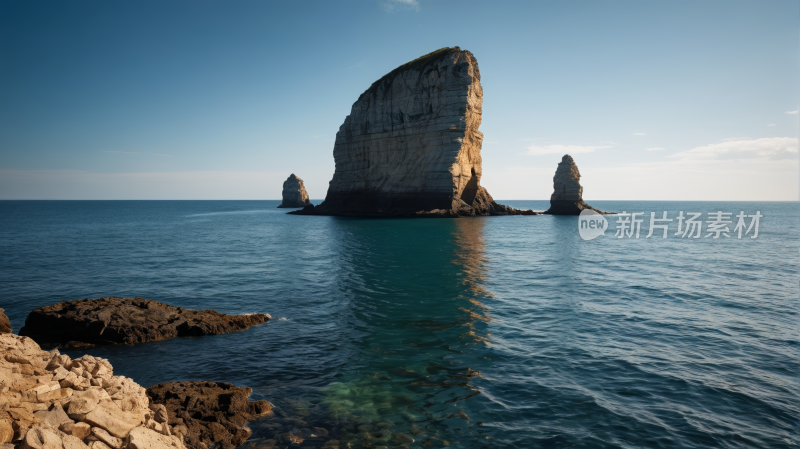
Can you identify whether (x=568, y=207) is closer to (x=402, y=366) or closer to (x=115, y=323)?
(x=402, y=366)

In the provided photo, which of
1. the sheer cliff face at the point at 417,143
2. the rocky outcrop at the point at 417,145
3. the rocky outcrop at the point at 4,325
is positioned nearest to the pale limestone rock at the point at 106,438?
the rocky outcrop at the point at 4,325

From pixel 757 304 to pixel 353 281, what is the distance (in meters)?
19.1

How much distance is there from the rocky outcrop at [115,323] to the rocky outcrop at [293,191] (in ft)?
442

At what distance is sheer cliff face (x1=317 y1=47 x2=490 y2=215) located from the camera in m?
71.5

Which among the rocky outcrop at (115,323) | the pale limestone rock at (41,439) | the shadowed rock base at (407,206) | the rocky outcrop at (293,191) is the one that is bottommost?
the rocky outcrop at (115,323)

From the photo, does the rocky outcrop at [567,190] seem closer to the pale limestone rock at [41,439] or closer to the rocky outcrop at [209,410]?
the rocky outcrop at [209,410]

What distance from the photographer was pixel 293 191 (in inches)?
5851

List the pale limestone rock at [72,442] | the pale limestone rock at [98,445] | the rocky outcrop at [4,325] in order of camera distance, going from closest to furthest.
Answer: the pale limestone rock at [72,442], the pale limestone rock at [98,445], the rocky outcrop at [4,325]

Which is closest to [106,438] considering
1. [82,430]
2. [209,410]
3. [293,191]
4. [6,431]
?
[82,430]

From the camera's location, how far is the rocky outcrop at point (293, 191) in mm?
147250

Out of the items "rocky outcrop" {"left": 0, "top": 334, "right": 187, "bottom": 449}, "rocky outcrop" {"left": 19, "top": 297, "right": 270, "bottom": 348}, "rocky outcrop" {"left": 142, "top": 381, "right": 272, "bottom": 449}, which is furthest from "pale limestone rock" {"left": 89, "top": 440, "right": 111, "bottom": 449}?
"rocky outcrop" {"left": 19, "top": 297, "right": 270, "bottom": 348}

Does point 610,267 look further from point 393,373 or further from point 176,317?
point 176,317

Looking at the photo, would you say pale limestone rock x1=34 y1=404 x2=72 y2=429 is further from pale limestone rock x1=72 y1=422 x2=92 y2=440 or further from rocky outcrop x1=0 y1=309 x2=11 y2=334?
rocky outcrop x1=0 y1=309 x2=11 y2=334

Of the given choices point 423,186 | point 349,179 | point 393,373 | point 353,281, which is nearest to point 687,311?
point 393,373
